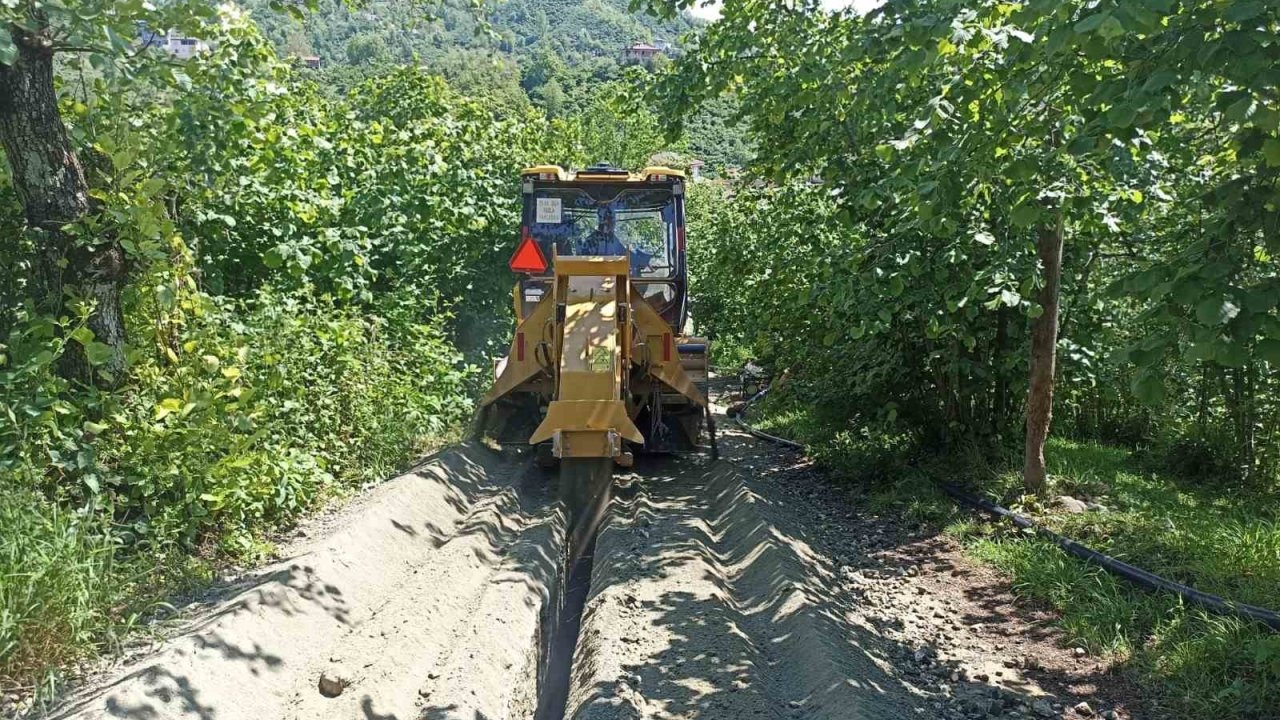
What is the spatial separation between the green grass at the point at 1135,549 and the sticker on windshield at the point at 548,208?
145 inches

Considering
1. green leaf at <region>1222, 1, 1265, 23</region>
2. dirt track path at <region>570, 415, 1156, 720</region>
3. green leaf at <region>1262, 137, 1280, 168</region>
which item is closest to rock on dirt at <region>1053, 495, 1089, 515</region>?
dirt track path at <region>570, 415, 1156, 720</region>

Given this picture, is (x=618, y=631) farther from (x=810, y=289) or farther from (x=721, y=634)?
(x=810, y=289)

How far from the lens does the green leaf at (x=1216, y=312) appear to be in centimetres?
319

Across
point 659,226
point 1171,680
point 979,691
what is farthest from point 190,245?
Result: point 1171,680

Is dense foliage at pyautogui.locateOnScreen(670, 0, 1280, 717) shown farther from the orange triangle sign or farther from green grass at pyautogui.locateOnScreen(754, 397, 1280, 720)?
the orange triangle sign

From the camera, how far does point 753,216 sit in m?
14.3

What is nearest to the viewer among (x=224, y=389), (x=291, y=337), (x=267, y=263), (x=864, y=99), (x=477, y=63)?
(x=864, y=99)

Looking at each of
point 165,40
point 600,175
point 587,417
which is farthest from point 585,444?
point 600,175

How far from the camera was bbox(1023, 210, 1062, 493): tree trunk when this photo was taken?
7.39 meters

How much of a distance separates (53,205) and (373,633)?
10.4 ft

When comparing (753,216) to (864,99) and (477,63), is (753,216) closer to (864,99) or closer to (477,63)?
(864,99)

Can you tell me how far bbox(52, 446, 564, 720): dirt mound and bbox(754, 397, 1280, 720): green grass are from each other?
316 cm

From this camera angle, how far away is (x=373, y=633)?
18.1 feet

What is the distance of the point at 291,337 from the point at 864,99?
4743 millimetres
